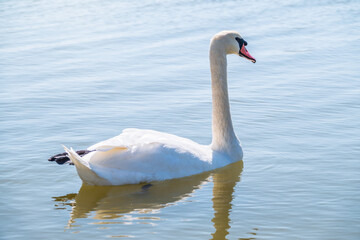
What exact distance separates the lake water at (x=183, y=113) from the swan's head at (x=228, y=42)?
131 centimetres

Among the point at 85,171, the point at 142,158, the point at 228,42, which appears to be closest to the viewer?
the point at 85,171

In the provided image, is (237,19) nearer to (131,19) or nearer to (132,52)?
(131,19)

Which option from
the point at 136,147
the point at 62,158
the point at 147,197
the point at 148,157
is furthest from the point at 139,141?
the point at 62,158

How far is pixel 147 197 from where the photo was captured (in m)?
7.58

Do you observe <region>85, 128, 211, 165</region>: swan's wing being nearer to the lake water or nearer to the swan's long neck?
the lake water

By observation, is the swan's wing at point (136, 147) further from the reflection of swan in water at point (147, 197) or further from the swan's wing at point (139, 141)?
the reflection of swan in water at point (147, 197)

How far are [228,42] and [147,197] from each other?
236 cm

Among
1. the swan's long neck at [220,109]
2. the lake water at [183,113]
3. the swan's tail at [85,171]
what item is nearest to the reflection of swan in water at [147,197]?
the lake water at [183,113]

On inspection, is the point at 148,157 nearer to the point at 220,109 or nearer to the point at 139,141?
the point at 139,141

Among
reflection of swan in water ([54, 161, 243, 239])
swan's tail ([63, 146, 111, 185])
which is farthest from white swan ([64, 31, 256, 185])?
reflection of swan in water ([54, 161, 243, 239])

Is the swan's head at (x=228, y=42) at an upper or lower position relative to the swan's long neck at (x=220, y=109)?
upper

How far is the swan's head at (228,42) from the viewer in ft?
28.7

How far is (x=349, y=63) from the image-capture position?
1288 centimetres

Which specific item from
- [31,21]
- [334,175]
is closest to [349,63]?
[334,175]
